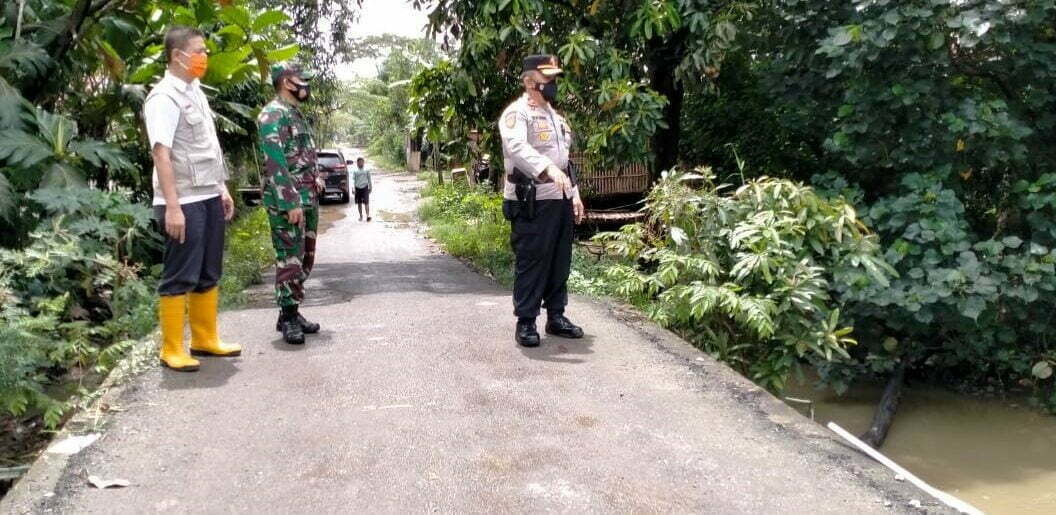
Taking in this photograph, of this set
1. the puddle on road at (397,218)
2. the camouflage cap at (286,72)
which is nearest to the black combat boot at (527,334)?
the camouflage cap at (286,72)

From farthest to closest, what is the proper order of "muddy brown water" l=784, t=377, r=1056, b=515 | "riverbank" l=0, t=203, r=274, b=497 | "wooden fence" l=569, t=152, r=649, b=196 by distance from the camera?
1. "wooden fence" l=569, t=152, r=649, b=196
2. "muddy brown water" l=784, t=377, r=1056, b=515
3. "riverbank" l=0, t=203, r=274, b=497

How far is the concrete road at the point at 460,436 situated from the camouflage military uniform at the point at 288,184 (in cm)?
47

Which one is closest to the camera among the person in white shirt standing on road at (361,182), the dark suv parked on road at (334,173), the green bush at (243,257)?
the green bush at (243,257)

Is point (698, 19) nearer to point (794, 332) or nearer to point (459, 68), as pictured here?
point (459, 68)

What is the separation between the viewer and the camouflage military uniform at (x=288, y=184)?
505cm

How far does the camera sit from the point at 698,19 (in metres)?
8.24

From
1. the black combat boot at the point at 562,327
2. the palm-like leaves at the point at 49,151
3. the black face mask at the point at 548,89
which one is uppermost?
the black face mask at the point at 548,89

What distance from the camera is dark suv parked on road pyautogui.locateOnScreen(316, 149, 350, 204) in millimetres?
26141

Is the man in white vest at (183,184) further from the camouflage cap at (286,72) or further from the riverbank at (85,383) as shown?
the camouflage cap at (286,72)

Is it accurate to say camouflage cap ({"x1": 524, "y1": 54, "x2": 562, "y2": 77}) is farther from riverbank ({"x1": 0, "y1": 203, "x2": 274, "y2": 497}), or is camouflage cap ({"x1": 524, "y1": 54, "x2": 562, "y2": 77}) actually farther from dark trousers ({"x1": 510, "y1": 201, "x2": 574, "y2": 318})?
riverbank ({"x1": 0, "y1": 203, "x2": 274, "y2": 497})

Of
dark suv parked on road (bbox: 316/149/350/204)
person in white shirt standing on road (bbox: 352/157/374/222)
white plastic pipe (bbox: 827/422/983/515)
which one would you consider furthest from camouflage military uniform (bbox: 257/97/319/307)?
dark suv parked on road (bbox: 316/149/350/204)

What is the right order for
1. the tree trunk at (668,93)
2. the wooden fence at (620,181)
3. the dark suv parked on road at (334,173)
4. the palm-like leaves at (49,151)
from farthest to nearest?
the dark suv parked on road at (334,173)
the wooden fence at (620,181)
the tree trunk at (668,93)
the palm-like leaves at (49,151)

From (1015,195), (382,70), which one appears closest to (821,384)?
(1015,195)

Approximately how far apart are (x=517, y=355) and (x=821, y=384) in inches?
144
